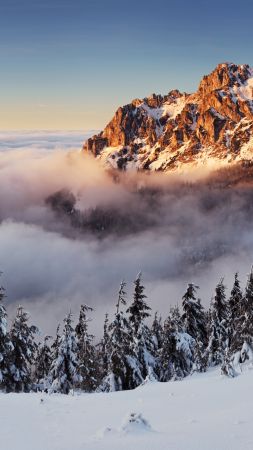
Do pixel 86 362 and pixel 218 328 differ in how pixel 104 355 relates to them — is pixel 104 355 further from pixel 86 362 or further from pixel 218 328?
pixel 86 362

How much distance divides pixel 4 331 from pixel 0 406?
15.1 metres

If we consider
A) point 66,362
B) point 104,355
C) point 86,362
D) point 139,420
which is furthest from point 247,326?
point 104,355

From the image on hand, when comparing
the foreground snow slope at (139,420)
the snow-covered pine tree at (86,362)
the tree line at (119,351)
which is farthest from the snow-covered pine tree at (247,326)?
the snow-covered pine tree at (86,362)

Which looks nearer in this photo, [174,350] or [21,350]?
[21,350]

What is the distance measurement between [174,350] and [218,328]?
6.10 m

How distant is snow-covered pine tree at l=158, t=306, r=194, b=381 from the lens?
3309 centimetres

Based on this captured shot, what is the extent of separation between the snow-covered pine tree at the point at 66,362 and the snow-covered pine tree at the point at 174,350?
23.8 ft

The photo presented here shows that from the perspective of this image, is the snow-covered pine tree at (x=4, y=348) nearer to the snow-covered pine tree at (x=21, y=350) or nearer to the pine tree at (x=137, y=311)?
the snow-covered pine tree at (x=21, y=350)

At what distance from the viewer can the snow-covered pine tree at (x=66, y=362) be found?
30953mm

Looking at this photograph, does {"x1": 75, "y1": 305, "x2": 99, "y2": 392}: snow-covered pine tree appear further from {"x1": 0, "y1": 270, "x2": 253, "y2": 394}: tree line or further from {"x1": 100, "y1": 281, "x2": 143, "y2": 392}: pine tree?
{"x1": 100, "y1": 281, "x2": 143, "y2": 392}: pine tree

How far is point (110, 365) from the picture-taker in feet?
97.6

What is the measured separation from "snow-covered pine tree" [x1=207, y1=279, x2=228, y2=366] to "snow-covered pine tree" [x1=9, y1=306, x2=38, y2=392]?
1593 centimetres

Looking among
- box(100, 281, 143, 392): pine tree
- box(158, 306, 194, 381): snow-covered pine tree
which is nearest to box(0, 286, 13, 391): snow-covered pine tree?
box(100, 281, 143, 392): pine tree

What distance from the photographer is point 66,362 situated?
31562 millimetres
